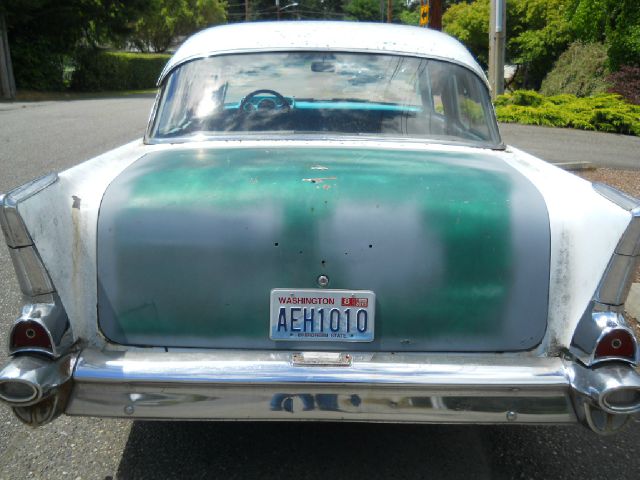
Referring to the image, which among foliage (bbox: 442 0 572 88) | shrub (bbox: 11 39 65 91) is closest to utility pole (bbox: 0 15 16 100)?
shrub (bbox: 11 39 65 91)

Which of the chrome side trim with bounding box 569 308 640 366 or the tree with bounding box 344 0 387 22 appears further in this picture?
the tree with bounding box 344 0 387 22

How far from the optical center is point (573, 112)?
45.8 ft

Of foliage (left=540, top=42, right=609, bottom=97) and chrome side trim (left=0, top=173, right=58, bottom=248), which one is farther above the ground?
chrome side trim (left=0, top=173, right=58, bottom=248)

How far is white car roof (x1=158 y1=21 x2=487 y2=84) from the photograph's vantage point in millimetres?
3627

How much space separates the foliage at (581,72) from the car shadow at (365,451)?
52.1 feet

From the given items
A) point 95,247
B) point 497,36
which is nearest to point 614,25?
point 497,36

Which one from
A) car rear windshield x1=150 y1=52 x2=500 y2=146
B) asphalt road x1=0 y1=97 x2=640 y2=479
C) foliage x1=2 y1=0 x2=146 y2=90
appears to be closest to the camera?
asphalt road x1=0 y1=97 x2=640 y2=479

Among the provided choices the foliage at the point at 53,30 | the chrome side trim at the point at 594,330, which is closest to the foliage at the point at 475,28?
the foliage at the point at 53,30

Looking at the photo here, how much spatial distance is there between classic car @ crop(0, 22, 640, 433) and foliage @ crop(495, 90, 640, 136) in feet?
38.2

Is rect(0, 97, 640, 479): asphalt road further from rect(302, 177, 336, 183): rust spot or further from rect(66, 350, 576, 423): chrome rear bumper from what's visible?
rect(302, 177, 336, 183): rust spot

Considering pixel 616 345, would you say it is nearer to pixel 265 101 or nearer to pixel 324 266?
pixel 324 266

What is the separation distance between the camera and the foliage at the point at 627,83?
15586 mm

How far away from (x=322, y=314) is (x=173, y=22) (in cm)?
5664

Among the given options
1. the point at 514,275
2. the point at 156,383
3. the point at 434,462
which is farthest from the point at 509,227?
the point at 156,383
